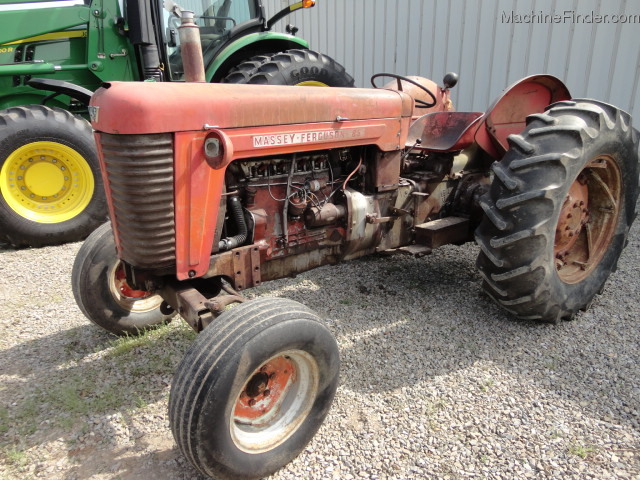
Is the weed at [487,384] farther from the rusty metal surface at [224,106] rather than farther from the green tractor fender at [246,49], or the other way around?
the green tractor fender at [246,49]

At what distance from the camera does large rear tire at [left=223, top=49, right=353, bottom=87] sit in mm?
4656

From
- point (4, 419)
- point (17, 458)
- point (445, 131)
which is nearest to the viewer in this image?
point (17, 458)

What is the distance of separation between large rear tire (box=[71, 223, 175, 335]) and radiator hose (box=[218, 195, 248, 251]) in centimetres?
56

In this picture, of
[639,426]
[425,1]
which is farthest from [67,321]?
[425,1]

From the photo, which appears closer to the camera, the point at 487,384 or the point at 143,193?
the point at 143,193

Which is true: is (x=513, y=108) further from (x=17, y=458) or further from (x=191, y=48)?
(x=17, y=458)

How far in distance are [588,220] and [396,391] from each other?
177 cm

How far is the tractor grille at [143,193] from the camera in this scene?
1.95 m

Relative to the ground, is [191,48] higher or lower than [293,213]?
higher

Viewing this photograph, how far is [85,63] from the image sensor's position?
5137 millimetres

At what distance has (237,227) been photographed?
2.42 m

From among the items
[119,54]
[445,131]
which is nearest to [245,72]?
[119,54]

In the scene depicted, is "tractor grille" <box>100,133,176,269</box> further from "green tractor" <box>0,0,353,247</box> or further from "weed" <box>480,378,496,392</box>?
"green tractor" <box>0,0,353,247</box>

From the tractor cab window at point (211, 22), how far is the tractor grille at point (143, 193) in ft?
11.8
